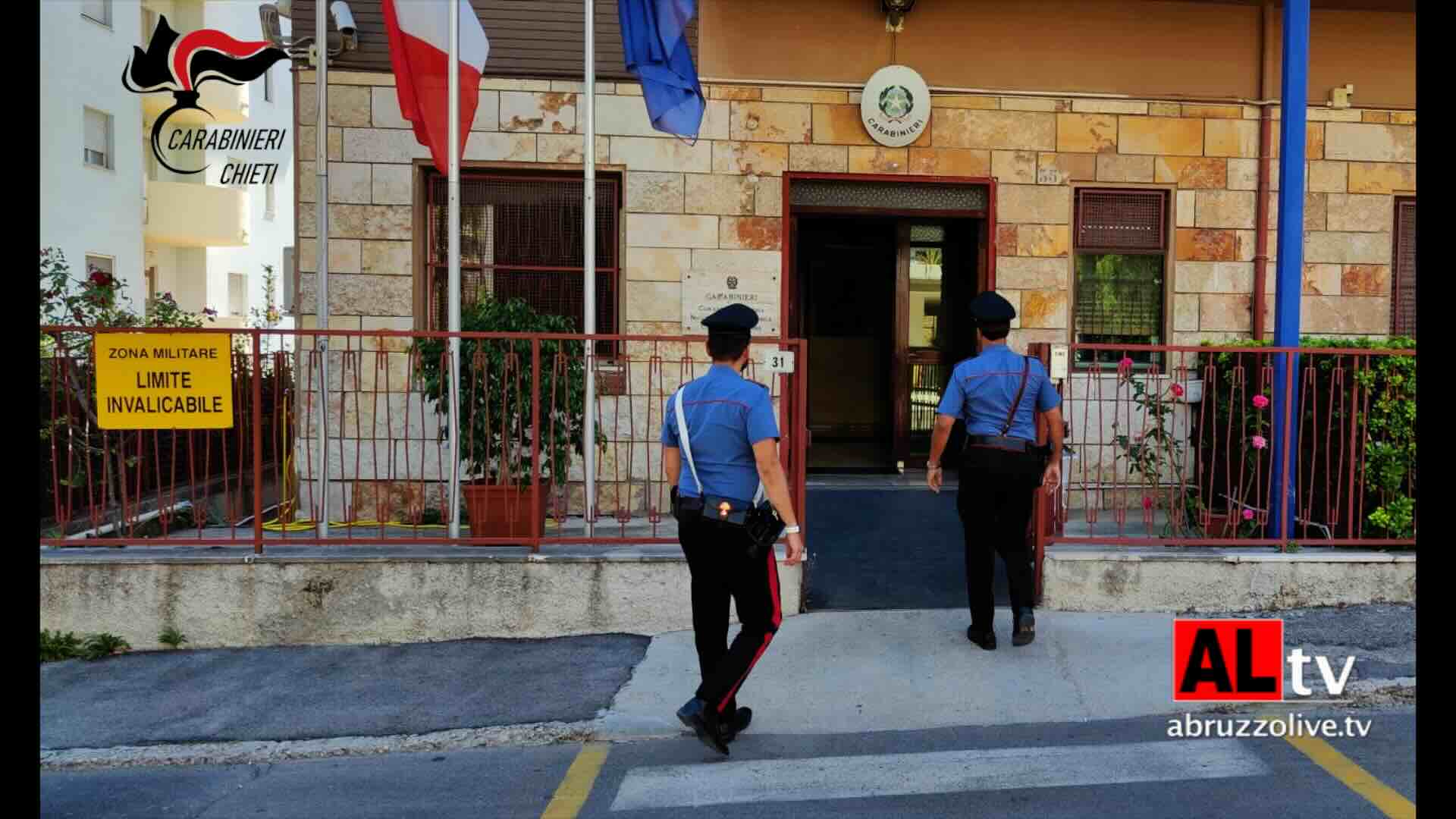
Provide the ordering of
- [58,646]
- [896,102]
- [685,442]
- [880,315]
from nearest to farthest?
[685,442], [58,646], [896,102], [880,315]

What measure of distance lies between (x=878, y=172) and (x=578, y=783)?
6.20 meters

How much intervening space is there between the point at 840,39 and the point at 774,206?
1483mm

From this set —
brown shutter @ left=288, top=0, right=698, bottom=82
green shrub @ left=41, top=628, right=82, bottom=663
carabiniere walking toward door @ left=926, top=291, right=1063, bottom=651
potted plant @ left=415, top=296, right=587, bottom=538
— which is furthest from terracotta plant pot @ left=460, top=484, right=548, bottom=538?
brown shutter @ left=288, top=0, right=698, bottom=82

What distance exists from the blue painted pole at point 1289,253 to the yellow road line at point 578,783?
4518mm

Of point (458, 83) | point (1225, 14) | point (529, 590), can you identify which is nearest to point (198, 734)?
point (529, 590)

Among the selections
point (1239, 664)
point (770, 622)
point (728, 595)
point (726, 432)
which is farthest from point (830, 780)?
point (1239, 664)

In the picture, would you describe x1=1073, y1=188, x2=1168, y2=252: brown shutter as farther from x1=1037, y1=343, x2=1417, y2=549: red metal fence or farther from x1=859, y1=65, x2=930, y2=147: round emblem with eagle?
x1=1037, y1=343, x2=1417, y2=549: red metal fence

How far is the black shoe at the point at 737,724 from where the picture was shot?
5176 millimetres

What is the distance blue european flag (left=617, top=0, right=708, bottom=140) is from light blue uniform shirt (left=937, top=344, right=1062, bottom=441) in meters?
3.03

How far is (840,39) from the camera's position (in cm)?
959

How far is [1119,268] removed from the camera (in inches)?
394

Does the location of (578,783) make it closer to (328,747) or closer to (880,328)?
(328,747)

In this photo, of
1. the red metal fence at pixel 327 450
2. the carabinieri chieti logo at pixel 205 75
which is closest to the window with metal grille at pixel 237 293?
the carabinieri chieti logo at pixel 205 75

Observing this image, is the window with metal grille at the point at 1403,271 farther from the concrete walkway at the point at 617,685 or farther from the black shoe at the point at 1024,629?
the black shoe at the point at 1024,629
